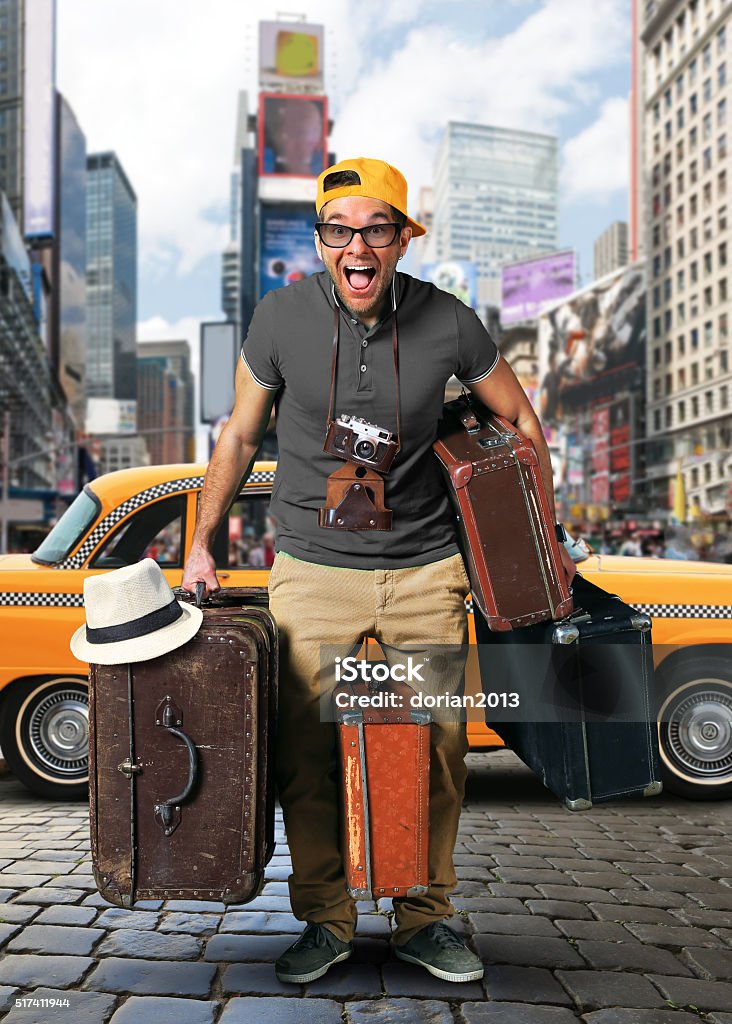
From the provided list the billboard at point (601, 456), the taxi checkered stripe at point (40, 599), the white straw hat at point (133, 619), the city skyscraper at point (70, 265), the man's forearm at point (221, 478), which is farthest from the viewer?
the city skyscraper at point (70, 265)

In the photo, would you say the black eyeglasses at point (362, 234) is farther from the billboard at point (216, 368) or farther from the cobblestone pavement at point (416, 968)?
the billboard at point (216, 368)

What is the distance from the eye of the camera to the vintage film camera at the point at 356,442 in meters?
3.09

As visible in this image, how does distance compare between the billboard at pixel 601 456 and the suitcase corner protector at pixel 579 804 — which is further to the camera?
the billboard at pixel 601 456

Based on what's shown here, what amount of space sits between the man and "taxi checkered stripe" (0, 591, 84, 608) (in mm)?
3078

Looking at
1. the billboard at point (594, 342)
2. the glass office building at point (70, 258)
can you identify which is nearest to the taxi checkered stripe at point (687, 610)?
the billboard at point (594, 342)

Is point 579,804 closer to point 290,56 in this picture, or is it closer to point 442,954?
point 442,954

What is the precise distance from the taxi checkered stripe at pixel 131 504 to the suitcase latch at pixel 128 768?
131 inches

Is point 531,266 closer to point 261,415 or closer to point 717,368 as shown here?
point 717,368

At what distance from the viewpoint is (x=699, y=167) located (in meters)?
90.4

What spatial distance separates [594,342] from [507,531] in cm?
10587

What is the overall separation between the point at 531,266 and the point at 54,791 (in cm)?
12505

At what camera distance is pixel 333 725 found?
10.2 feet

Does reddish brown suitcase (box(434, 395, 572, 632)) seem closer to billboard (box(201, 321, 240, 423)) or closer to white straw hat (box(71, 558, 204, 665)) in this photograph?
white straw hat (box(71, 558, 204, 665))

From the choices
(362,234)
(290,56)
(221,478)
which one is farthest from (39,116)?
(362,234)
